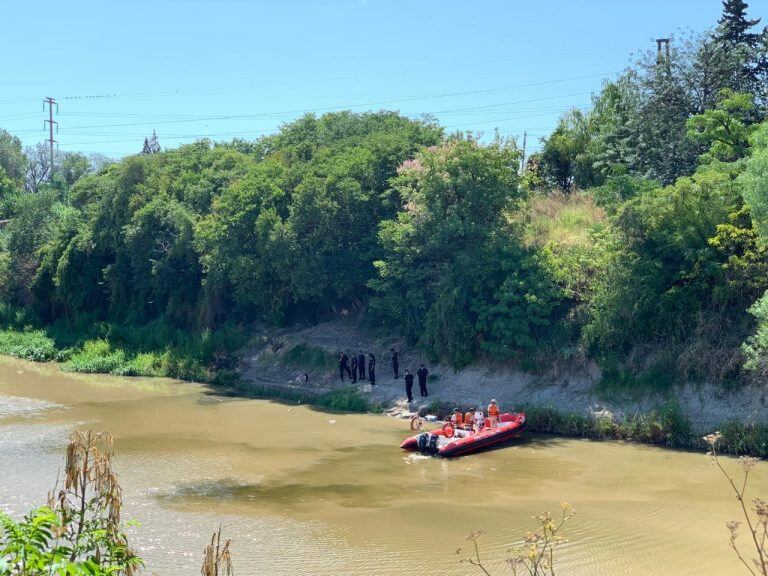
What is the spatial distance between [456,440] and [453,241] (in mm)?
8937

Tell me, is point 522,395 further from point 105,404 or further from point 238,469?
point 105,404

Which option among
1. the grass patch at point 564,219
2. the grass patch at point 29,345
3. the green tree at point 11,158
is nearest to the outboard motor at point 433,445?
the grass patch at point 564,219

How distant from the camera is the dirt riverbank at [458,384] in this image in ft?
78.6

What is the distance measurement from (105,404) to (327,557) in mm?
18064

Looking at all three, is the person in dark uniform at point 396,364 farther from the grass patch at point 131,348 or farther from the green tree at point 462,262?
the grass patch at point 131,348

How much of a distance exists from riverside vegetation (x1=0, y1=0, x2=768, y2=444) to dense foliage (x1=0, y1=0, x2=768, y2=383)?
0.08 metres

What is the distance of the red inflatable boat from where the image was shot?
2303 cm

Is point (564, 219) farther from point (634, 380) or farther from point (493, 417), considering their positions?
point (493, 417)

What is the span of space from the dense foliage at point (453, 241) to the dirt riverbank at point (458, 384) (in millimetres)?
693

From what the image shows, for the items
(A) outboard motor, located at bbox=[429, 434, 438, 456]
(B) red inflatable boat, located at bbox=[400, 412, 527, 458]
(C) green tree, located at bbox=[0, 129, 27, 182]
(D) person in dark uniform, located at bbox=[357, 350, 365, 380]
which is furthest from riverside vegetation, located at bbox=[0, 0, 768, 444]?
(C) green tree, located at bbox=[0, 129, 27, 182]

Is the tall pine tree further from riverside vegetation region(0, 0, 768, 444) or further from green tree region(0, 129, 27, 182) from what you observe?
green tree region(0, 129, 27, 182)

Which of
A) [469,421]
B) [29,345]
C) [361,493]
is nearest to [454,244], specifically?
[469,421]

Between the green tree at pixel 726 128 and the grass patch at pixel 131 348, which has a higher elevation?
the green tree at pixel 726 128

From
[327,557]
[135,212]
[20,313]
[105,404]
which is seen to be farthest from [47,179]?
[327,557]
